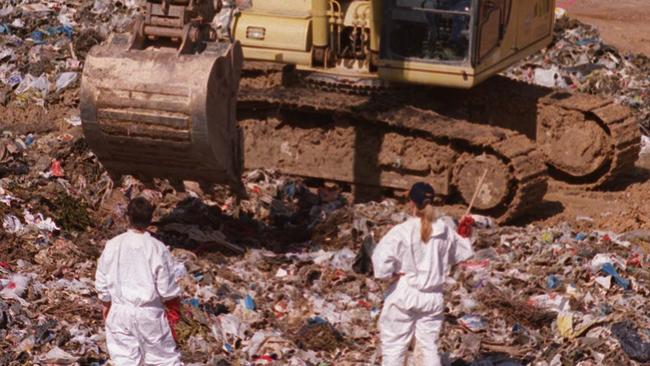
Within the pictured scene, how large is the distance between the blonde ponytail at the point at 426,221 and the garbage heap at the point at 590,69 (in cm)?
901

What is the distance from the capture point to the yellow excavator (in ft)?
41.1

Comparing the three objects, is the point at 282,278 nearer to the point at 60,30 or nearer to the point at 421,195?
the point at 421,195

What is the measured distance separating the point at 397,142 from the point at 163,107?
3342mm

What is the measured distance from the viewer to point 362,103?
15180 millimetres

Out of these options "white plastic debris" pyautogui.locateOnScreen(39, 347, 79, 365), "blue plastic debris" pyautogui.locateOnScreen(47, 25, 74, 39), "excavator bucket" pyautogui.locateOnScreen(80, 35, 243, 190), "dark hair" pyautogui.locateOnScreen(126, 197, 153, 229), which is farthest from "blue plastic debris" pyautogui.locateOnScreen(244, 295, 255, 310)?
"blue plastic debris" pyautogui.locateOnScreen(47, 25, 74, 39)

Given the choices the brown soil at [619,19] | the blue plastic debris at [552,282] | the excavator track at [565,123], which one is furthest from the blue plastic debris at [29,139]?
the brown soil at [619,19]

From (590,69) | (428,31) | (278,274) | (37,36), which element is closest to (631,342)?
(278,274)

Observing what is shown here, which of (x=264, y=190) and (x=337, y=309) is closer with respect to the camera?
(x=337, y=309)

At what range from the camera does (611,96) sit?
749 inches

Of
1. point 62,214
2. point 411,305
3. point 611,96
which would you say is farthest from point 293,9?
point 411,305

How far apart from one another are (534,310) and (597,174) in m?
4.37

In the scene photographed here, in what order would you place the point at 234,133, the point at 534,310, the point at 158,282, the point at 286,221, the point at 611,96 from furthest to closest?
the point at 611,96
the point at 286,221
the point at 234,133
the point at 534,310
the point at 158,282

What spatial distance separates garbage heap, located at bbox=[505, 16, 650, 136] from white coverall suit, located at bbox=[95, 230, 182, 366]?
32.6ft

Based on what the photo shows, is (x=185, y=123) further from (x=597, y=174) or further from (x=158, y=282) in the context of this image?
(x=597, y=174)
